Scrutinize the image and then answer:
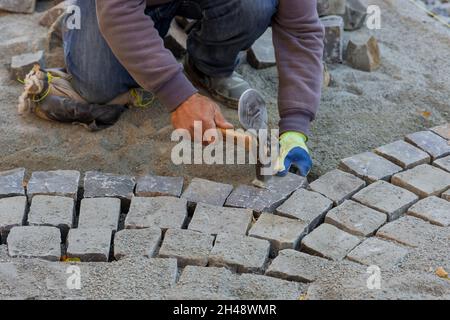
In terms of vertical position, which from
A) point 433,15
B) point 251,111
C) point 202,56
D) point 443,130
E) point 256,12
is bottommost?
point 433,15

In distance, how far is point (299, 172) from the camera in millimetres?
3164

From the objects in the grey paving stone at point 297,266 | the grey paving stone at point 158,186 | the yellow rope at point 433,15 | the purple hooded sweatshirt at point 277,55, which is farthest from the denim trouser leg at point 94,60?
the yellow rope at point 433,15

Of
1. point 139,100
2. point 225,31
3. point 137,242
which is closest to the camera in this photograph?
point 137,242

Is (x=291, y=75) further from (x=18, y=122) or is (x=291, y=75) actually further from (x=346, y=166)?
(x=18, y=122)

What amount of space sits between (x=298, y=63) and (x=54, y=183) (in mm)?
1156

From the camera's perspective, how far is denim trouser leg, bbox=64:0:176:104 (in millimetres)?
3361

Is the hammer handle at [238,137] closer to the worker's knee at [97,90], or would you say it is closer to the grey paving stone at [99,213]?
the grey paving stone at [99,213]

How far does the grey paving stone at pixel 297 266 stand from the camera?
98.6 inches

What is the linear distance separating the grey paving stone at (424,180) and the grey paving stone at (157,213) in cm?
95

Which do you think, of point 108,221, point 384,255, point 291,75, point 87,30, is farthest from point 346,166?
point 87,30

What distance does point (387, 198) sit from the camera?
9.77 feet

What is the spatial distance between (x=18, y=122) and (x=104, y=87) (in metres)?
0.45

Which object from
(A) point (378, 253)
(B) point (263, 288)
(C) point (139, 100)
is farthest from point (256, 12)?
(B) point (263, 288)

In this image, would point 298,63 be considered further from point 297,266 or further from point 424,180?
point 297,266
